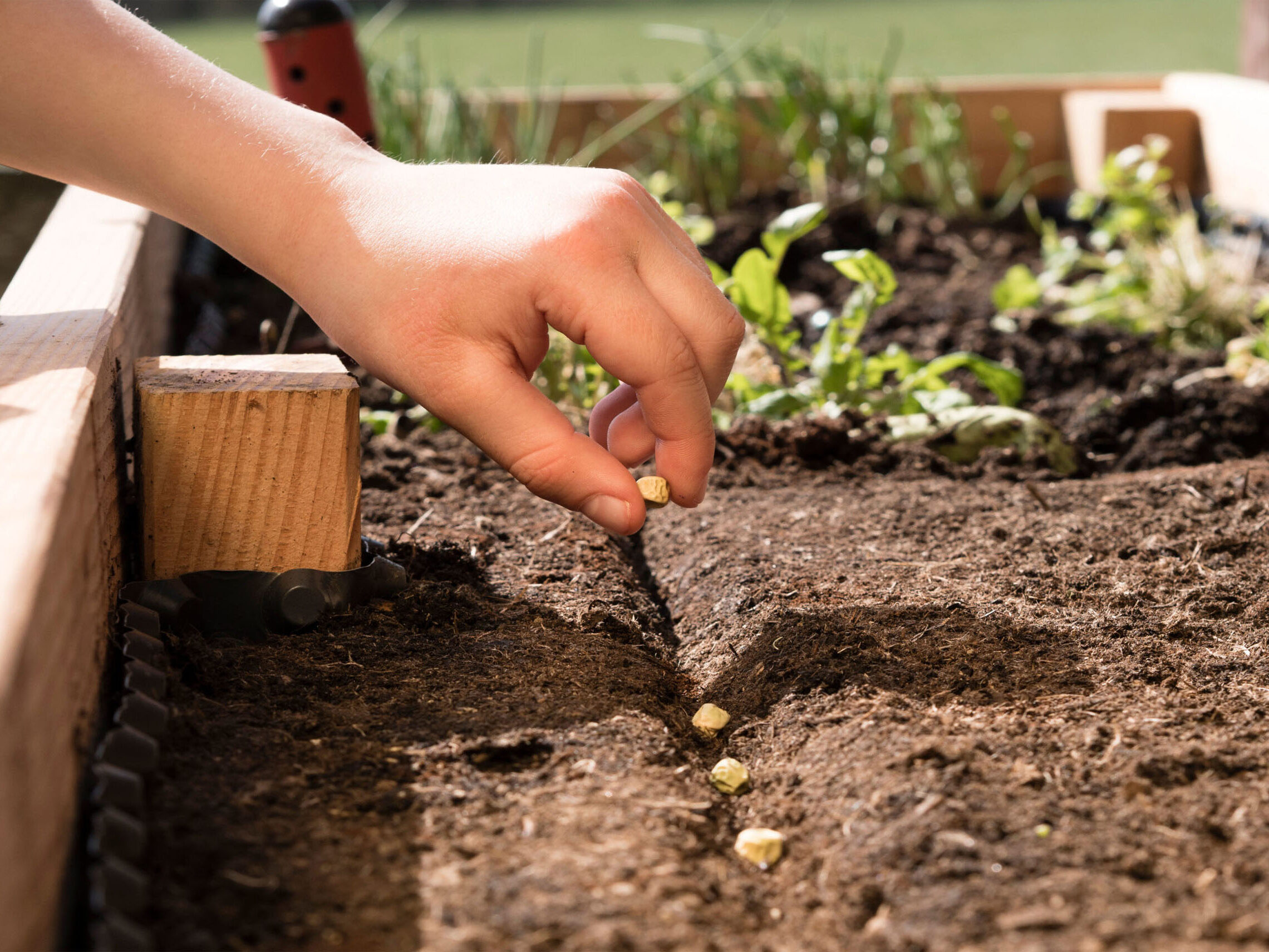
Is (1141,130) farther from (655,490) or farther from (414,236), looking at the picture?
(414,236)

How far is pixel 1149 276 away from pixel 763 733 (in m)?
1.96

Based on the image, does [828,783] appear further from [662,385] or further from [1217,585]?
[1217,585]

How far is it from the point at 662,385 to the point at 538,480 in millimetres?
148

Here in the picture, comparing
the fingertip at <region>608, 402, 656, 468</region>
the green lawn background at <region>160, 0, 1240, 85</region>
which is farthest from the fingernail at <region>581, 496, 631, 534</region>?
the green lawn background at <region>160, 0, 1240, 85</region>

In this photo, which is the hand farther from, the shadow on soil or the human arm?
the shadow on soil

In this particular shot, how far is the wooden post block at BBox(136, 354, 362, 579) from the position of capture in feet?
3.59

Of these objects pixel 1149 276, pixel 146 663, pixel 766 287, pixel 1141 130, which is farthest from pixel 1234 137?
pixel 146 663

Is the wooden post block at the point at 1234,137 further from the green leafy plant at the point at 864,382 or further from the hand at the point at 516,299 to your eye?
the hand at the point at 516,299

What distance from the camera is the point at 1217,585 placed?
4.07 ft

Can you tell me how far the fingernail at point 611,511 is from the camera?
1.07 meters

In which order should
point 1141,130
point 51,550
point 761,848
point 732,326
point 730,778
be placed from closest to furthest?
point 51,550 < point 761,848 < point 730,778 < point 732,326 < point 1141,130

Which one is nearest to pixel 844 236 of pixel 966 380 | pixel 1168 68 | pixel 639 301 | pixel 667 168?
pixel 667 168

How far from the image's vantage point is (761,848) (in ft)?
2.84

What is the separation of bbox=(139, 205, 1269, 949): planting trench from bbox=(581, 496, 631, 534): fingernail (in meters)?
0.14
